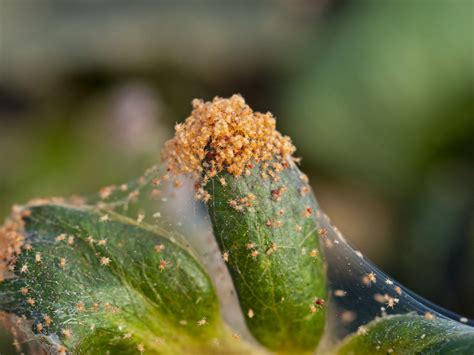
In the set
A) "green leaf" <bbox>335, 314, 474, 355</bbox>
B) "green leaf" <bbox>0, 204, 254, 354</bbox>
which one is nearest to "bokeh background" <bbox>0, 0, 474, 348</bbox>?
"green leaf" <bbox>335, 314, 474, 355</bbox>

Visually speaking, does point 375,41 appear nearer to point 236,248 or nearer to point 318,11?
point 318,11

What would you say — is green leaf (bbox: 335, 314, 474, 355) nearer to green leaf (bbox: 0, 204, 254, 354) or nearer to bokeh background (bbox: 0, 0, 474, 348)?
green leaf (bbox: 0, 204, 254, 354)

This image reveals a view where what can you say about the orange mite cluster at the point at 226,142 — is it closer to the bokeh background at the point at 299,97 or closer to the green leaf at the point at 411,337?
the green leaf at the point at 411,337

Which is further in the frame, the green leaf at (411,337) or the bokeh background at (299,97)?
the bokeh background at (299,97)

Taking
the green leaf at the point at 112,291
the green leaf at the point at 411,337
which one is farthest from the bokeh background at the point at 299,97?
the green leaf at the point at 112,291

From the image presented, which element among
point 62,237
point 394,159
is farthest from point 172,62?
point 62,237

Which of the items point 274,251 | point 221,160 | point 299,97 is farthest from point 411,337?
point 299,97
